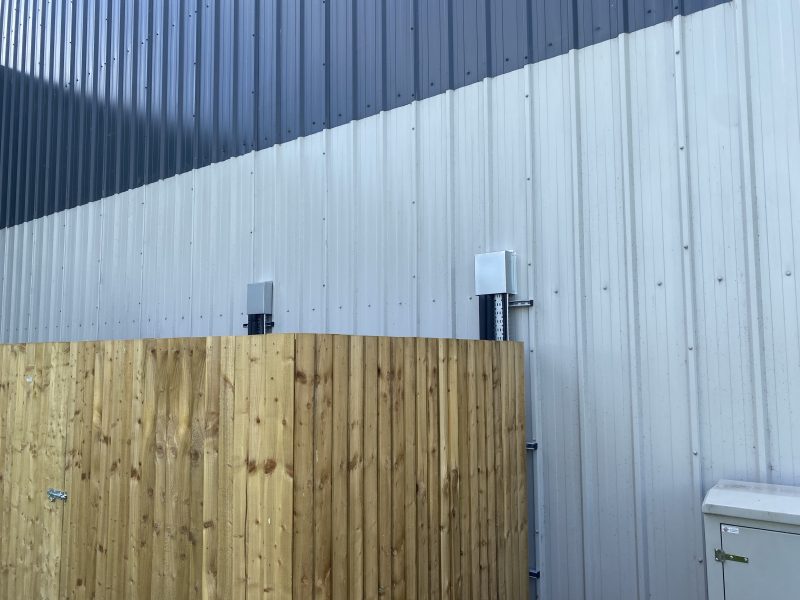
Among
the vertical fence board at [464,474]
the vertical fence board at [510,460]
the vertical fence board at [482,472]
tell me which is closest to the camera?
the vertical fence board at [464,474]

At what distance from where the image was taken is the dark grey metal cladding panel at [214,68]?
4508 millimetres

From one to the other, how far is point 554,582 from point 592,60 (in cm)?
338

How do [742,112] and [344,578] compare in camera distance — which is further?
[742,112]

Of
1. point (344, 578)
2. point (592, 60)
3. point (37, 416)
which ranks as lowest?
point (344, 578)

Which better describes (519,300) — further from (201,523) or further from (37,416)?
(37,416)

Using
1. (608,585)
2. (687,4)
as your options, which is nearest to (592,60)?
(687,4)

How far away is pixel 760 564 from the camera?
2945mm

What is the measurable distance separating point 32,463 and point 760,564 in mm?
4186

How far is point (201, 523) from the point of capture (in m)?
2.76

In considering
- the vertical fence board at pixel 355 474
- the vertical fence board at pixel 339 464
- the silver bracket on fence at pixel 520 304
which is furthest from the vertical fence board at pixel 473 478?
the vertical fence board at pixel 339 464

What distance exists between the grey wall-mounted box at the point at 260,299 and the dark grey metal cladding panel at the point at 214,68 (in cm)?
134

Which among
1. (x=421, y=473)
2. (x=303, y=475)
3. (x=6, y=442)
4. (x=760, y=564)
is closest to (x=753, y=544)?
(x=760, y=564)

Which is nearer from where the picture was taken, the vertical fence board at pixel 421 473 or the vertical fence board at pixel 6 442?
the vertical fence board at pixel 421 473

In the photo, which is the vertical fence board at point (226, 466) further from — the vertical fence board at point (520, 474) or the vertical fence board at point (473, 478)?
the vertical fence board at point (520, 474)
